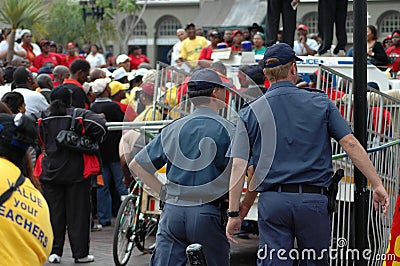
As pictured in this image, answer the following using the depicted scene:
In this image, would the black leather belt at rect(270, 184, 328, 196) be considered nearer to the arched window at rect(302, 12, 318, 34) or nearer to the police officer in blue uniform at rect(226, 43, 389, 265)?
the police officer in blue uniform at rect(226, 43, 389, 265)

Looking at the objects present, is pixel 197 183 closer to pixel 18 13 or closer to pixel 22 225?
pixel 22 225

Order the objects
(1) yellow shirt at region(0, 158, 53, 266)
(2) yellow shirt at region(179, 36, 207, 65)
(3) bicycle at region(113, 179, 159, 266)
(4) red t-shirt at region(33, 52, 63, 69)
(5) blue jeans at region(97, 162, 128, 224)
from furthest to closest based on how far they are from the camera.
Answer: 1. (4) red t-shirt at region(33, 52, 63, 69)
2. (2) yellow shirt at region(179, 36, 207, 65)
3. (5) blue jeans at region(97, 162, 128, 224)
4. (3) bicycle at region(113, 179, 159, 266)
5. (1) yellow shirt at region(0, 158, 53, 266)

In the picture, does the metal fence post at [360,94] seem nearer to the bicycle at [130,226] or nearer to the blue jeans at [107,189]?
the bicycle at [130,226]

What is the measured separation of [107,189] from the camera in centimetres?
1252

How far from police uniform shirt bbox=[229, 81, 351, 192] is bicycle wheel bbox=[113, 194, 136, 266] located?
396cm

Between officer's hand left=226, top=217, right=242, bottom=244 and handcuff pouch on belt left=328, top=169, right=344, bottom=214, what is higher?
handcuff pouch on belt left=328, top=169, right=344, bottom=214

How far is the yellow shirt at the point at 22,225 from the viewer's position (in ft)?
13.0

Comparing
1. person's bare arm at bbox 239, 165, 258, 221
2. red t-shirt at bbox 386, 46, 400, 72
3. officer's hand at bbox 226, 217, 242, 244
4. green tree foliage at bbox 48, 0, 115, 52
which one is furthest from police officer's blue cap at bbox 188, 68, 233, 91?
green tree foliage at bbox 48, 0, 115, 52

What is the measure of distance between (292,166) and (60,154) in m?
4.63

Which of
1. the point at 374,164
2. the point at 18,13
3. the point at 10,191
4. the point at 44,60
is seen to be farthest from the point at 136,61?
the point at 10,191

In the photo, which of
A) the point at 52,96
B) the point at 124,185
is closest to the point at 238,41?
the point at 124,185

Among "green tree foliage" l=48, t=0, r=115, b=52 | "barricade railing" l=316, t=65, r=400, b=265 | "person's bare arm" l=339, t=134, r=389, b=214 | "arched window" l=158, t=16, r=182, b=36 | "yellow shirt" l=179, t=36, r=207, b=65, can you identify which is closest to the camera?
"person's bare arm" l=339, t=134, r=389, b=214

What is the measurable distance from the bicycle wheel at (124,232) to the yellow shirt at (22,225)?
543 cm

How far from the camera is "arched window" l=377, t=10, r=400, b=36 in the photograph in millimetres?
38500
